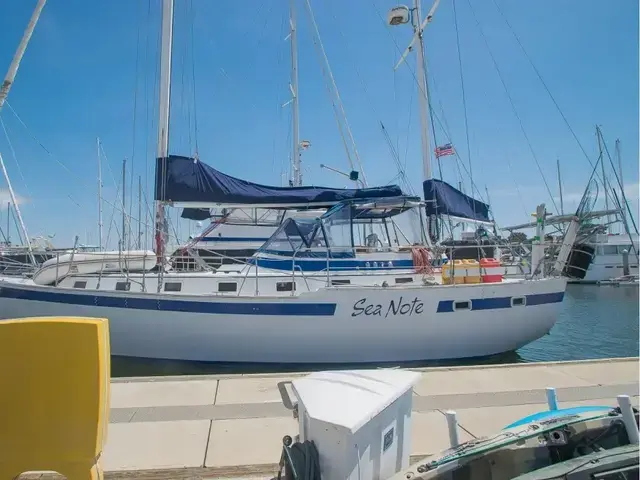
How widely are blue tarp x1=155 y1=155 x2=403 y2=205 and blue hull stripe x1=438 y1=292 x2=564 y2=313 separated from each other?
309cm

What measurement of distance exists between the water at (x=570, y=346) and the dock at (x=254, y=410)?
257 cm

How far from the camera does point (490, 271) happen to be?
8.38 meters

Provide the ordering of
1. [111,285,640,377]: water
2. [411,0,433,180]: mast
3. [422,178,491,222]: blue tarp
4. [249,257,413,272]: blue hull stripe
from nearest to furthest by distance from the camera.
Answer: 1. [111,285,640,377]: water
2. [249,257,413,272]: blue hull stripe
3. [422,178,491,222]: blue tarp
4. [411,0,433,180]: mast

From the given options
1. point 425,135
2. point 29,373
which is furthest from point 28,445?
point 425,135

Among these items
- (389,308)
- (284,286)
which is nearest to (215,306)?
(284,286)

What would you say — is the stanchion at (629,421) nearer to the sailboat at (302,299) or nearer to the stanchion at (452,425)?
the stanchion at (452,425)

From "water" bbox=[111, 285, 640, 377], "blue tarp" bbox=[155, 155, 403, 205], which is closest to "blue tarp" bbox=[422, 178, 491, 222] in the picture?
"blue tarp" bbox=[155, 155, 403, 205]

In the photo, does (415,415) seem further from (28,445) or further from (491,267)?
(491,267)

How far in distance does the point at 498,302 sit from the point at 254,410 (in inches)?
225

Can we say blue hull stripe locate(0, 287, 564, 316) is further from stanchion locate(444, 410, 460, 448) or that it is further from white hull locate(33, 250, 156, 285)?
stanchion locate(444, 410, 460, 448)

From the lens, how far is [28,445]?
230cm

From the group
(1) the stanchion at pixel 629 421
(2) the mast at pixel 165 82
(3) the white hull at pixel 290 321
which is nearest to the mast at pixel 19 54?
(2) the mast at pixel 165 82

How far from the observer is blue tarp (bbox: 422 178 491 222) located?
11.0 meters

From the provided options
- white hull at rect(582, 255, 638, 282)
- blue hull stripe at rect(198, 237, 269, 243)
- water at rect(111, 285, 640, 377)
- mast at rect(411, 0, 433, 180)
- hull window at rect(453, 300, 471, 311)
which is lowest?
water at rect(111, 285, 640, 377)
